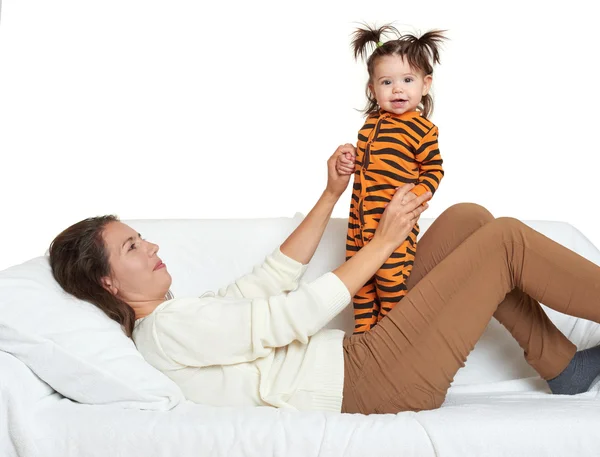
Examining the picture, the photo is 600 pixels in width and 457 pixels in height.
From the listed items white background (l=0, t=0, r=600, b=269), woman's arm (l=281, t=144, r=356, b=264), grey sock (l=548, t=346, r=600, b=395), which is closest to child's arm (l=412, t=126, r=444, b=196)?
woman's arm (l=281, t=144, r=356, b=264)

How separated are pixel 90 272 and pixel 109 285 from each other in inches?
2.4

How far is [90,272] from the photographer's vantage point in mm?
2160

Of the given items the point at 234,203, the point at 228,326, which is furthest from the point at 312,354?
the point at 234,203

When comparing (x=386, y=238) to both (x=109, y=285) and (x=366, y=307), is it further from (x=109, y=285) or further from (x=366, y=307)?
(x=109, y=285)

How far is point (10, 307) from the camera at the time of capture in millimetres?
2012

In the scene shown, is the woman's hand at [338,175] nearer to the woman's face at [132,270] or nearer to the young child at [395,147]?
the young child at [395,147]

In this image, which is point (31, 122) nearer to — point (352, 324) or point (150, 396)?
point (352, 324)

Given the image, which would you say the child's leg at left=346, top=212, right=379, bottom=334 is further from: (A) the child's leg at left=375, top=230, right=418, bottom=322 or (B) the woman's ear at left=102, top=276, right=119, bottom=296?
(B) the woman's ear at left=102, top=276, right=119, bottom=296

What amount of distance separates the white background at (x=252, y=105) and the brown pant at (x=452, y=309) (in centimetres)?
153

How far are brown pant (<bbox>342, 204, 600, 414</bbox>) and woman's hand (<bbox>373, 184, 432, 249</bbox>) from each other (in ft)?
0.45

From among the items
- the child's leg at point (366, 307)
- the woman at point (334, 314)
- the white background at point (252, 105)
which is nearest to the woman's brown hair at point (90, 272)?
the woman at point (334, 314)

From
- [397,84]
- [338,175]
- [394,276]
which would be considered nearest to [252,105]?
[338,175]

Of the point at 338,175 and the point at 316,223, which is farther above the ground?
the point at 338,175

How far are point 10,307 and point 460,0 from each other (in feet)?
8.34
